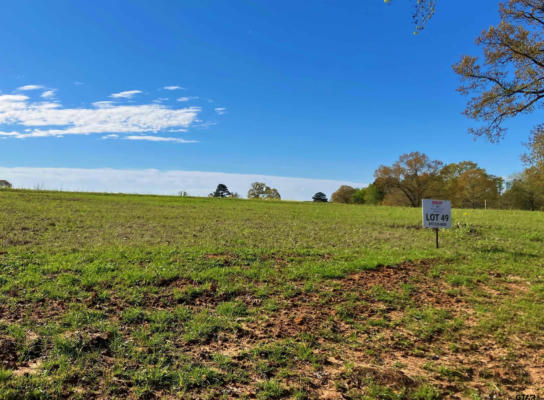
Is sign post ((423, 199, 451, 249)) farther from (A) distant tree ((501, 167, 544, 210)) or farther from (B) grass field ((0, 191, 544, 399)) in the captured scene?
(A) distant tree ((501, 167, 544, 210))

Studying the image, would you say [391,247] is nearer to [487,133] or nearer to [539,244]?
[539,244]

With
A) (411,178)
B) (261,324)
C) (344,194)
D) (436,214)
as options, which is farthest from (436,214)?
(344,194)

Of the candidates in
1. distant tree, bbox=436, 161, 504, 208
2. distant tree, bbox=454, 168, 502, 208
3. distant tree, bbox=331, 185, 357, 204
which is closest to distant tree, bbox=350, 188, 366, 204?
distant tree, bbox=331, 185, 357, 204

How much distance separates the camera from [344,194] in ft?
312

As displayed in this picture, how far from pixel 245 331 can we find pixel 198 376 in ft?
3.90

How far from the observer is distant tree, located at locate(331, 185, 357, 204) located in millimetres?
94194

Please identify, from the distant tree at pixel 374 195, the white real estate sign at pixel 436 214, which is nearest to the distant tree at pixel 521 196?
the distant tree at pixel 374 195

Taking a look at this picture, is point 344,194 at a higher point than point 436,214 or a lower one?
higher

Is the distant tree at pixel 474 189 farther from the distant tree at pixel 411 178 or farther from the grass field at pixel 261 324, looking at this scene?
the grass field at pixel 261 324

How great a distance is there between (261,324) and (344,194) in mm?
92525

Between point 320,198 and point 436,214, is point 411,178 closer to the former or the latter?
point 320,198

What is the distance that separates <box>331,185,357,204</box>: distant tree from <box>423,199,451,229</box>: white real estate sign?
82967mm

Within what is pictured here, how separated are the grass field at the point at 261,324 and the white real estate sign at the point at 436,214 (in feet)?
5.54

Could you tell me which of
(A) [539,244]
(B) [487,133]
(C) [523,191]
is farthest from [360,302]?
(C) [523,191]
